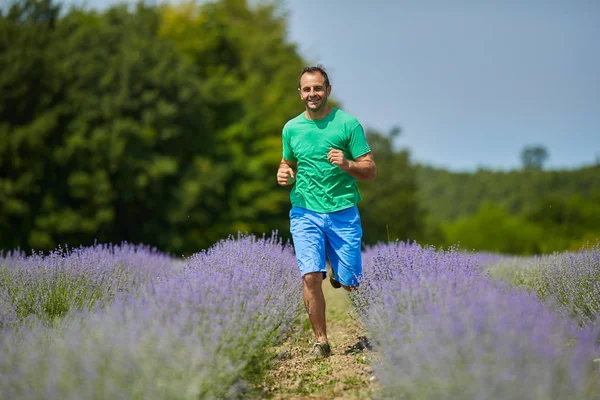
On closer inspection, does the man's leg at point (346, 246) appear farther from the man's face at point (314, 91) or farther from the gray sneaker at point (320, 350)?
the man's face at point (314, 91)

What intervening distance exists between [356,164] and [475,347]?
1.80 m

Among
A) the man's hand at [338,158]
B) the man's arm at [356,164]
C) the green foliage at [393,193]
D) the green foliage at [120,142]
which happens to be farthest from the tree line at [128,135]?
the man's hand at [338,158]

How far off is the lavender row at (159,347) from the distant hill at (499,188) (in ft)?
123

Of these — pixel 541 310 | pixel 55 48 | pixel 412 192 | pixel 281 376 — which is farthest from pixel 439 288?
pixel 412 192

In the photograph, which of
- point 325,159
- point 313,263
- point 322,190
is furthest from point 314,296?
point 325,159

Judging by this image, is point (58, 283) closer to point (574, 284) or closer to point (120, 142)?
point (574, 284)

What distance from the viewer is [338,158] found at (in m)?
3.74

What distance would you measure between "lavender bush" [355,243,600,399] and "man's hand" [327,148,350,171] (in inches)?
36.0

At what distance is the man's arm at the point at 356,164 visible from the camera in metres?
3.75

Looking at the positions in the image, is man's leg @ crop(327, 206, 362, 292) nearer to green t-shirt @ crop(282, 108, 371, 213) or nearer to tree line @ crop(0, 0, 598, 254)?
green t-shirt @ crop(282, 108, 371, 213)

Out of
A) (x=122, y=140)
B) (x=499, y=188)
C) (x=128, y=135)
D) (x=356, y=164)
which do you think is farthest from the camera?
(x=499, y=188)

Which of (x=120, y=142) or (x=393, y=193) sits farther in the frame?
(x=393, y=193)

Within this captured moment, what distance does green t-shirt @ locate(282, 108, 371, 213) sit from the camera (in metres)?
4.11

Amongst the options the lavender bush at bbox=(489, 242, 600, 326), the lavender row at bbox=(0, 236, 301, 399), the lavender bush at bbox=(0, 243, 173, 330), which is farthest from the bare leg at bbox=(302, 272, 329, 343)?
the lavender bush at bbox=(489, 242, 600, 326)
